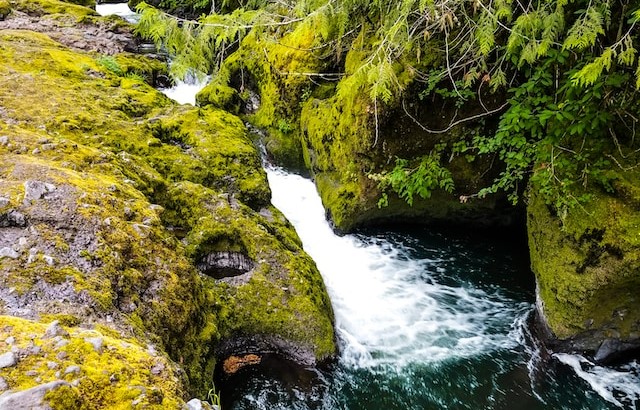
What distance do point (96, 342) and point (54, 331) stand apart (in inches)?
8.8

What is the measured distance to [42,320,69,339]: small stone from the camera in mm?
2254

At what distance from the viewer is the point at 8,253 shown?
304 centimetres

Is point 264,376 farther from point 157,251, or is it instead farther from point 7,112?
point 7,112

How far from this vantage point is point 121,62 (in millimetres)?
9867

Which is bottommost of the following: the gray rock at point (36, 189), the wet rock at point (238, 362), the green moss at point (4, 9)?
the wet rock at point (238, 362)

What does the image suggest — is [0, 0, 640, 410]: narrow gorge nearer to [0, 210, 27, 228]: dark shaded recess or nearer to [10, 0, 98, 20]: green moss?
[0, 210, 27, 228]: dark shaded recess

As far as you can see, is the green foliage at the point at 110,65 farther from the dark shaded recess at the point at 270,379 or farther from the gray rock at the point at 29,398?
the gray rock at the point at 29,398

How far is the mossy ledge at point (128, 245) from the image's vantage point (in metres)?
2.30

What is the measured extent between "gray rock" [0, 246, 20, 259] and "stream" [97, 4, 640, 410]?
244 cm

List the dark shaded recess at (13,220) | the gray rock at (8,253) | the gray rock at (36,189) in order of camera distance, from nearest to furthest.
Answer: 1. the gray rock at (8,253)
2. the dark shaded recess at (13,220)
3. the gray rock at (36,189)

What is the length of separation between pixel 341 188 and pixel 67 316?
578cm

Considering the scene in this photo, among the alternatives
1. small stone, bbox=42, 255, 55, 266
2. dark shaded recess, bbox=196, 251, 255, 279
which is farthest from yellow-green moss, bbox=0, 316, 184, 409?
dark shaded recess, bbox=196, 251, 255, 279

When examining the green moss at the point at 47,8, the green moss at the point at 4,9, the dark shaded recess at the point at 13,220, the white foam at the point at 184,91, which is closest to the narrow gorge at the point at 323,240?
the dark shaded recess at the point at 13,220

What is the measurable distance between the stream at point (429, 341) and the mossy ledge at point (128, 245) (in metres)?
0.49
